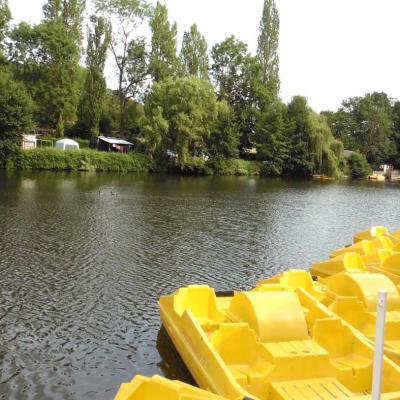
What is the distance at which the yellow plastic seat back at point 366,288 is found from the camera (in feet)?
31.5

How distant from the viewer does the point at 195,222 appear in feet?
83.6

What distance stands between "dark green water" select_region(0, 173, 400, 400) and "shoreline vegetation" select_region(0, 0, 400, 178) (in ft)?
64.2

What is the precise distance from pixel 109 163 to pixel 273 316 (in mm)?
51722

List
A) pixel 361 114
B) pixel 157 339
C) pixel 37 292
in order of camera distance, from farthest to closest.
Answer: pixel 361 114
pixel 37 292
pixel 157 339

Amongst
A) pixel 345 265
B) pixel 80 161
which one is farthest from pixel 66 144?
pixel 345 265

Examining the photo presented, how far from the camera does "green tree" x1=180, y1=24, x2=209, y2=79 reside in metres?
67.7

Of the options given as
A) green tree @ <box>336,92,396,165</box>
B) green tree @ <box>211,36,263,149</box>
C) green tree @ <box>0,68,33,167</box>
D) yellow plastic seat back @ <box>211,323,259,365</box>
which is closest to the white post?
yellow plastic seat back @ <box>211,323,259,365</box>

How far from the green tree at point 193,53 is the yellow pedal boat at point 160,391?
Result: 6469 centimetres

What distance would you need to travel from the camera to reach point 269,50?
77438 millimetres

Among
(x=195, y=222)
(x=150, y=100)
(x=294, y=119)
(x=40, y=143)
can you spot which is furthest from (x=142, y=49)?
(x=195, y=222)

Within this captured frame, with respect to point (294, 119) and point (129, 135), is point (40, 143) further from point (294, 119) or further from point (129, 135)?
point (294, 119)

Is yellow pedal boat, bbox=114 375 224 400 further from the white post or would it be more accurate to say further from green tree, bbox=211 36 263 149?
green tree, bbox=211 36 263 149

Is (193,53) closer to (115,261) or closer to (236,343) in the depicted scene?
(115,261)

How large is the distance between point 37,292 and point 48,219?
11.1 metres
